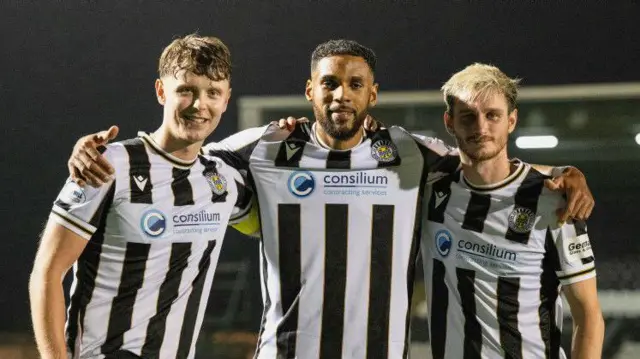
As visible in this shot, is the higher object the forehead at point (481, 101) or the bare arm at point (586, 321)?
the forehead at point (481, 101)

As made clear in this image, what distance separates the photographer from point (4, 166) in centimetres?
592

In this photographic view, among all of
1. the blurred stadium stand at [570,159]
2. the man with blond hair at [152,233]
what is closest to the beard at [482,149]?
the man with blond hair at [152,233]

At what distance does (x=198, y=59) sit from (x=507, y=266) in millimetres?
848

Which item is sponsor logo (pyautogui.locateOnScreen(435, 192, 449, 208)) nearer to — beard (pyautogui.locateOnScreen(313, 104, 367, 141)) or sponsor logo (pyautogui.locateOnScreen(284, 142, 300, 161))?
beard (pyautogui.locateOnScreen(313, 104, 367, 141))

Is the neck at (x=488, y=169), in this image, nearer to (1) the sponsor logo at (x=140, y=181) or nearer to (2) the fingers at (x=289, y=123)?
(2) the fingers at (x=289, y=123)

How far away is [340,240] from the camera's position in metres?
1.54

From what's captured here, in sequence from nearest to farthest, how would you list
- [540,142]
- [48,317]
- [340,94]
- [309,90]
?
[48,317] → [340,94] → [309,90] → [540,142]

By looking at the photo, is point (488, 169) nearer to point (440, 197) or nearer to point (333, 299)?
point (440, 197)

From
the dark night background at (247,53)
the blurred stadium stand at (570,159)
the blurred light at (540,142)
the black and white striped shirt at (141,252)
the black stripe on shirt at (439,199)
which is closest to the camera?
the black and white striped shirt at (141,252)

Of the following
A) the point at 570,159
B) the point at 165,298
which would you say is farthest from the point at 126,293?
the point at 570,159

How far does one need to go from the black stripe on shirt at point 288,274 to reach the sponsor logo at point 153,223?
28 cm

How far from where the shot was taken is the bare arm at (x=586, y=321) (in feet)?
4.87

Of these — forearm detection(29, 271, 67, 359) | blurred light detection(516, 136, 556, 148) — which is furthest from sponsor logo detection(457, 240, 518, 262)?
blurred light detection(516, 136, 556, 148)

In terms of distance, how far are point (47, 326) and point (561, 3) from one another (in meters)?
5.01
